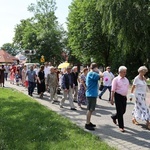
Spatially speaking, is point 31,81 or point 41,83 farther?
point 31,81

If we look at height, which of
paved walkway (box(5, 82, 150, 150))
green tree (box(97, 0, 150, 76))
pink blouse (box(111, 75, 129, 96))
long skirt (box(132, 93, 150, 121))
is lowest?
paved walkway (box(5, 82, 150, 150))

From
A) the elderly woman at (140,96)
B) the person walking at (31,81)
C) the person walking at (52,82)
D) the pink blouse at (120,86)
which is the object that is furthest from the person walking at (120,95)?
the person walking at (31,81)

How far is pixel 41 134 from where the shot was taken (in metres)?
8.30

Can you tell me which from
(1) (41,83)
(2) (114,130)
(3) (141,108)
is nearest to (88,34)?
(1) (41,83)

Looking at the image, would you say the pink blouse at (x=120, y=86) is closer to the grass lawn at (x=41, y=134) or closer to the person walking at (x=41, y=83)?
the grass lawn at (x=41, y=134)

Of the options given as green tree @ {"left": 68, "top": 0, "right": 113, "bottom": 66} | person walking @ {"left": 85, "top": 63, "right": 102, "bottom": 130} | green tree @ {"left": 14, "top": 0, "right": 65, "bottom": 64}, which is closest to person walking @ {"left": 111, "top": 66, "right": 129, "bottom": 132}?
person walking @ {"left": 85, "top": 63, "right": 102, "bottom": 130}

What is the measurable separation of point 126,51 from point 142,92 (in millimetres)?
15766

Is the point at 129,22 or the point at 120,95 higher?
the point at 129,22

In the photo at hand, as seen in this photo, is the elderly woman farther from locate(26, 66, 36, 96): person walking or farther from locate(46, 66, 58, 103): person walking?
locate(26, 66, 36, 96): person walking

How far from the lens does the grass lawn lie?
7195 millimetres

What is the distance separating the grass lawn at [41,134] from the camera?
720 centimetres

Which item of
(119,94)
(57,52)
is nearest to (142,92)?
(119,94)

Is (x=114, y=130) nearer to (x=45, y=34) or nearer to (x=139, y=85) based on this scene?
(x=139, y=85)

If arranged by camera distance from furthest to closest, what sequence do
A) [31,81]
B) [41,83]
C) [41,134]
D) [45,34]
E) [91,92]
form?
[45,34] → [31,81] → [41,83] → [91,92] → [41,134]
